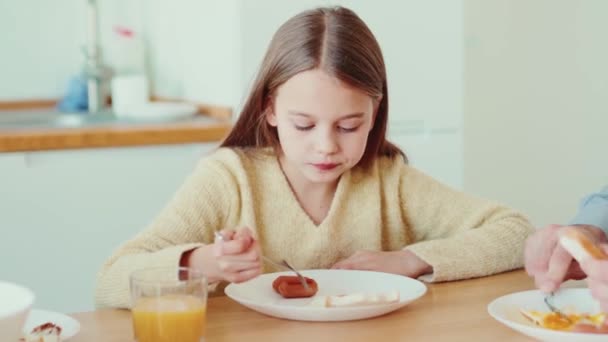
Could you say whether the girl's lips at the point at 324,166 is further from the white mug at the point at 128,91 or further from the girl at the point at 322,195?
the white mug at the point at 128,91

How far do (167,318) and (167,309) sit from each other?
0.04 feet

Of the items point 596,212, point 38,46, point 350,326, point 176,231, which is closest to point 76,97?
point 38,46

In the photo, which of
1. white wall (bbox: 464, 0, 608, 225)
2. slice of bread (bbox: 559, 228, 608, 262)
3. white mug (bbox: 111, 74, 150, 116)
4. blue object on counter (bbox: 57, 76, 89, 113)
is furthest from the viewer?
white wall (bbox: 464, 0, 608, 225)

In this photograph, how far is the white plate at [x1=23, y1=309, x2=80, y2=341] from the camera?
1314 mm

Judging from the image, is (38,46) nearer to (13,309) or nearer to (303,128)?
(303,128)

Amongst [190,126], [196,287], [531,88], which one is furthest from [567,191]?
[196,287]

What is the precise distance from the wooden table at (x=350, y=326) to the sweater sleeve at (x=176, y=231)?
0.25ft

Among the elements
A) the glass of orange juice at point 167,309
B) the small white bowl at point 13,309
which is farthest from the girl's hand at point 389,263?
the small white bowl at point 13,309

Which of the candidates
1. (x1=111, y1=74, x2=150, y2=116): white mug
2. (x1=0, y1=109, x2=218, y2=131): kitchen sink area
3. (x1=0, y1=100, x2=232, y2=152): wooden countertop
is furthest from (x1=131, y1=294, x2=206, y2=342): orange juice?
(x1=111, y1=74, x2=150, y2=116): white mug

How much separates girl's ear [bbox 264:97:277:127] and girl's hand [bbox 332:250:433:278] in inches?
10.6

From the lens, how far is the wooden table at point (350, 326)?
1.32 meters

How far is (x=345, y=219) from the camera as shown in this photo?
73.1 inches

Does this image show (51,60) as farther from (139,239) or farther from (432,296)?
(432,296)

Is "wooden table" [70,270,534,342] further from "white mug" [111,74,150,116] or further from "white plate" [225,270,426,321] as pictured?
"white mug" [111,74,150,116]
